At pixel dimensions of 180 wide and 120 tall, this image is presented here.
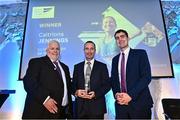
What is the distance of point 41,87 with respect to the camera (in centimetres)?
302

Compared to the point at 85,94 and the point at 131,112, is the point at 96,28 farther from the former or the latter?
the point at 131,112

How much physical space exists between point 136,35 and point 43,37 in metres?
1.44

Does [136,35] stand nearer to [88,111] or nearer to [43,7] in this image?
[43,7]

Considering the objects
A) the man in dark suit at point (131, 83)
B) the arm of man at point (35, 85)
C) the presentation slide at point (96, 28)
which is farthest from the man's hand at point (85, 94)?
the presentation slide at point (96, 28)

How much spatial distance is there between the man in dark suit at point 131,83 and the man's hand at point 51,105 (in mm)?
656

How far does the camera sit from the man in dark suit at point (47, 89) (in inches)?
118

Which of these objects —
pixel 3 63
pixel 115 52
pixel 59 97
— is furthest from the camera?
pixel 3 63

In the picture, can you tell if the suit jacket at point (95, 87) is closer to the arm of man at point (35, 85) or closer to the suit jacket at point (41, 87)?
the suit jacket at point (41, 87)

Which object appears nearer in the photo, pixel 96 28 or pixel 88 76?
Answer: pixel 88 76

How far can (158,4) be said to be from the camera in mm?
4648

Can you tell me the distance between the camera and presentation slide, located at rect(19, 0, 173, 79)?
14.6 ft

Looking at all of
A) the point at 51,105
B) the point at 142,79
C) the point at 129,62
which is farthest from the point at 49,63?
the point at 142,79

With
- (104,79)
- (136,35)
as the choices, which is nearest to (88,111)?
(104,79)

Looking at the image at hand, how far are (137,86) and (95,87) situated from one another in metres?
0.45
